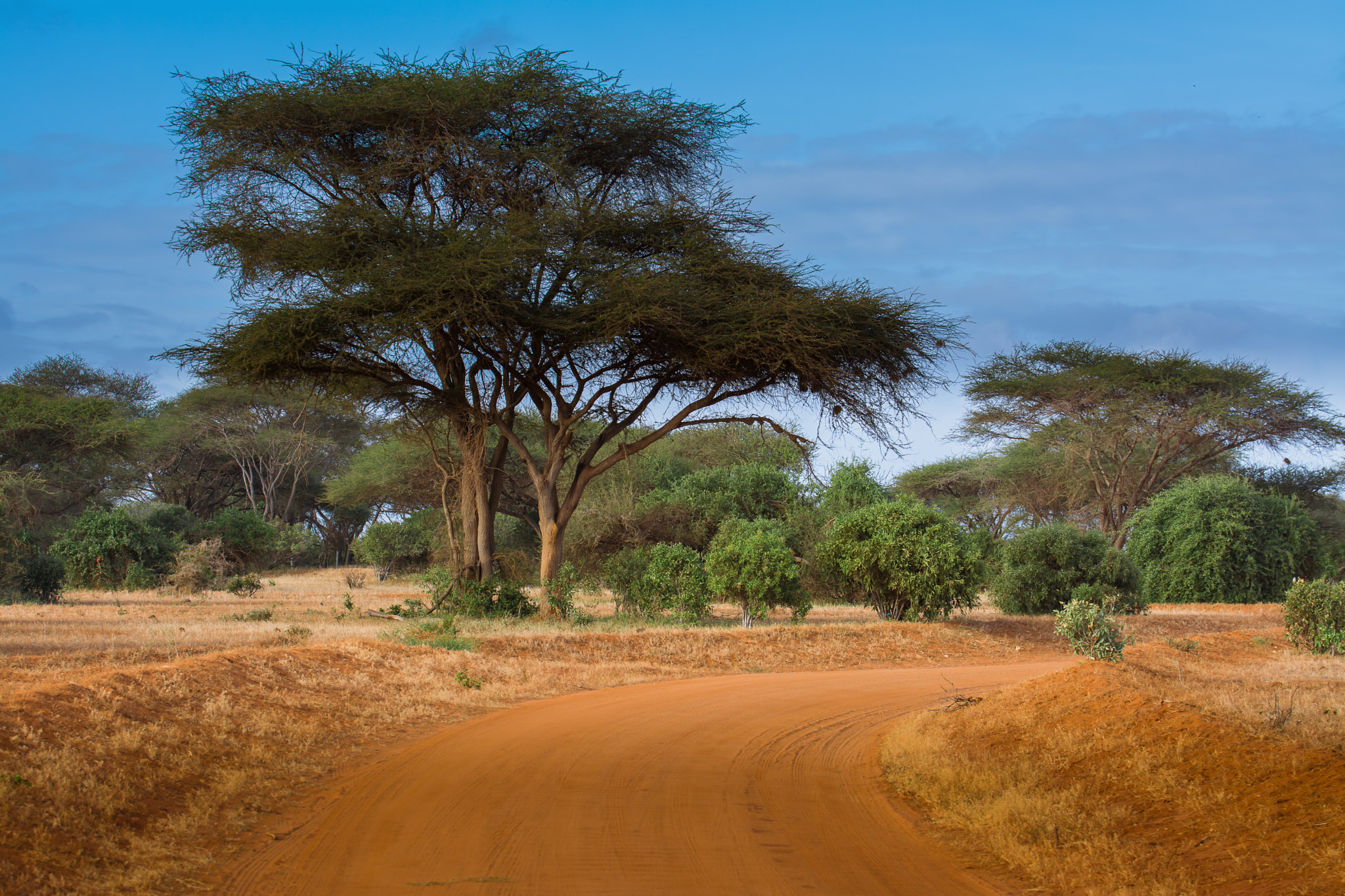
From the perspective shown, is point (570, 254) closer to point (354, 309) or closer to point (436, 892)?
point (354, 309)

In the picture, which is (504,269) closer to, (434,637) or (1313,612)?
(434,637)

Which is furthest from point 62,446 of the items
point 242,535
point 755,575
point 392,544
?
point 755,575

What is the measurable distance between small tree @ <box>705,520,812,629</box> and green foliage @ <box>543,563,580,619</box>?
2.82 meters

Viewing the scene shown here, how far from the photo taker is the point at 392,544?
139 feet

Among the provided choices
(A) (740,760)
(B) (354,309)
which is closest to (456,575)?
(B) (354,309)

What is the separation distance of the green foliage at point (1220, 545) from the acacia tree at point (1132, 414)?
4.52 metres

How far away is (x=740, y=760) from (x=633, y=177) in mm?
15741

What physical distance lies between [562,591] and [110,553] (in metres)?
16.9

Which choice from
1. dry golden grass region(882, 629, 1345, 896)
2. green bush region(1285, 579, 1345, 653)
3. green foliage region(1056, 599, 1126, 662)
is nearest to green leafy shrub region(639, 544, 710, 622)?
green foliage region(1056, 599, 1126, 662)

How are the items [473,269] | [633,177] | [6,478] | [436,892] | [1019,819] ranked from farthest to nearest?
[6,478] < [633,177] < [473,269] < [1019,819] < [436,892]

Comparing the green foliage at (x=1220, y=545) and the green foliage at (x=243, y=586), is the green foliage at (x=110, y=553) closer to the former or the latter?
the green foliage at (x=243, y=586)

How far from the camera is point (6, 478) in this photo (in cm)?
2719

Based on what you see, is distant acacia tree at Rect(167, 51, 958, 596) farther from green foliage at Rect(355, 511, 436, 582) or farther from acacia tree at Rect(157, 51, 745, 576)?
green foliage at Rect(355, 511, 436, 582)

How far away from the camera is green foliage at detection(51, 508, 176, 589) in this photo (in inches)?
1102
